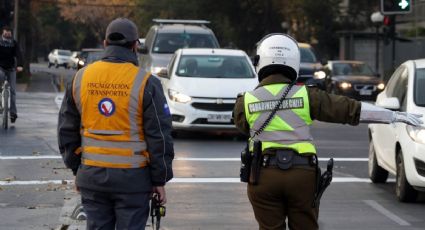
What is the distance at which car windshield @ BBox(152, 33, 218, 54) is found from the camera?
923 inches

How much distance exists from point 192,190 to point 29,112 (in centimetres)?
1047

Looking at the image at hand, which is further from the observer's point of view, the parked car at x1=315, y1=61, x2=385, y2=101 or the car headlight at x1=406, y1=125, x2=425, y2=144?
the parked car at x1=315, y1=61, x2=385, y2=101

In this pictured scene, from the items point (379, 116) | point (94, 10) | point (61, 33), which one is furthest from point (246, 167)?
point (61, 33)

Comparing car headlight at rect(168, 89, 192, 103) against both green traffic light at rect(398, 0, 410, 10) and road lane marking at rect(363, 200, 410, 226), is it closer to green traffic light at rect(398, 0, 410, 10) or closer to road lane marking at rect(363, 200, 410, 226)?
road lane marking at rect(363, 200, 410, 226)

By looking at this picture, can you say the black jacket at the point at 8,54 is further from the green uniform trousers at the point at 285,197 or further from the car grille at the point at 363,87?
the car grille at the point at 363,87

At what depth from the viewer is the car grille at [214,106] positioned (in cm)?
1594

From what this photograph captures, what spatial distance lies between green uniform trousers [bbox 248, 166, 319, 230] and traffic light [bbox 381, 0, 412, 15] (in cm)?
1863

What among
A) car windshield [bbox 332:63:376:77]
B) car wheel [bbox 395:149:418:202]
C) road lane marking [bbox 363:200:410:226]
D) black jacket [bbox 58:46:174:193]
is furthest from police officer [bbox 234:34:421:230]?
car windshield [bbox 332:63:376:77]

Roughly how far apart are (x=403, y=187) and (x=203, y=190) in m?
2.30

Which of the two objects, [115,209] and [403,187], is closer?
[115,209]

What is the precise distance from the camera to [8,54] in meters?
16.7

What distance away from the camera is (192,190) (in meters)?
10.8

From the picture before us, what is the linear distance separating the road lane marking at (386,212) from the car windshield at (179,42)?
13563 mm

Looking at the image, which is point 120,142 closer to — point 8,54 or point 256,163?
point 256,163
